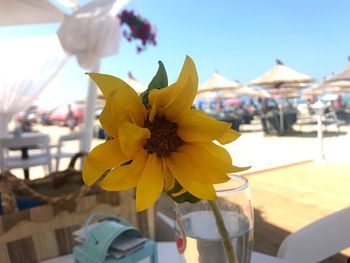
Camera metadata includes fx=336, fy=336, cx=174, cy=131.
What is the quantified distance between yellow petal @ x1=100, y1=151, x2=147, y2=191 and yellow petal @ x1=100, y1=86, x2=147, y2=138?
0.03 metres

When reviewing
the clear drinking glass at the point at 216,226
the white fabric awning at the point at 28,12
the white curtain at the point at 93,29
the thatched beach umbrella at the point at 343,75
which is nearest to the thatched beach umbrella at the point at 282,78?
the thatched beach umbrella at the point at 343,75

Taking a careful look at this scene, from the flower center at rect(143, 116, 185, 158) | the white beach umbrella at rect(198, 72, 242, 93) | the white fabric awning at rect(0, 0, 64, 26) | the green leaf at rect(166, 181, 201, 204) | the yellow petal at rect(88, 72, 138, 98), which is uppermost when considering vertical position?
the white fabric awning at rect(0, 0, 64, 26)

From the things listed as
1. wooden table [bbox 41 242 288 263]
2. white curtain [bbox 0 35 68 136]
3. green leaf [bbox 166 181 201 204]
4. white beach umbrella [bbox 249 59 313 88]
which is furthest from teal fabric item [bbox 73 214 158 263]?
white beach umbrella [bbox 249 59 313 88]

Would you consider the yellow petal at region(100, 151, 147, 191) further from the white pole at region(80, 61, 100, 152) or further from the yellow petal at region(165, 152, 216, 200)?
the white pole at region(80, 61, 100, 152)

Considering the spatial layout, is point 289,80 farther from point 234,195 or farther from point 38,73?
point 234,195

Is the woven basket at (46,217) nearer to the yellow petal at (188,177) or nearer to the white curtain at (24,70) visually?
the yellow petal at (188,177)

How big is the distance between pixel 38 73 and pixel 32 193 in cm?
343

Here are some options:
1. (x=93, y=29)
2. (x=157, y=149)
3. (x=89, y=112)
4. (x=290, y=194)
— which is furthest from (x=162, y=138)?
(x=89, y=112)

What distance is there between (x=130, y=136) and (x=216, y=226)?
0.65ft

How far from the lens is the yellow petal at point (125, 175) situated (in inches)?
10.9

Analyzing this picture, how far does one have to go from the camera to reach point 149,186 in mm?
278

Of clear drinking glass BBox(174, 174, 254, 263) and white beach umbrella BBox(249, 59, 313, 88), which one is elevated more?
white beach umbrella BBox(249, 59, 313, 88)

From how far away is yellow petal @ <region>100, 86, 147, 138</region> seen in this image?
272 mm

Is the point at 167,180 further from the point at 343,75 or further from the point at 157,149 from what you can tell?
the point at 343,75
